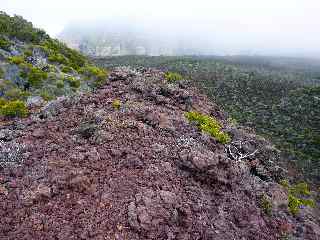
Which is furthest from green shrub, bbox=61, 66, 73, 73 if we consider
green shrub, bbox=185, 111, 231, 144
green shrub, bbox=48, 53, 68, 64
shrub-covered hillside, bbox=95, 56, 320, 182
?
shrub-covered hillside, bbox=95, 56, 320, 182

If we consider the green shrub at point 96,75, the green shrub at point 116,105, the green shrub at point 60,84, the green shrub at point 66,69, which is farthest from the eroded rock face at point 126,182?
the green shrub at point 66,69

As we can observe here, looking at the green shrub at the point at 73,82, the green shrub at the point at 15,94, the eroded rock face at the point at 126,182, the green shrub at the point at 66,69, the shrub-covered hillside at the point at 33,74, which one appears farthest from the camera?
the green shrub at the point at 66,69

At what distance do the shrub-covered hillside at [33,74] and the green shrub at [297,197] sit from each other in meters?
11.0

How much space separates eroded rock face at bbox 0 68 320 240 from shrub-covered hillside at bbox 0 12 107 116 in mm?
4077

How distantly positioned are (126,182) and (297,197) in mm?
13488

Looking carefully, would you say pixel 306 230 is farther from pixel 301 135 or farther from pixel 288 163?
pixel 301 135

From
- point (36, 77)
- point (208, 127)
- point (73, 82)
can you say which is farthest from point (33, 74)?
point (208, 127)

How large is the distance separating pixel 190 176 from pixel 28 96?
36.8 feet

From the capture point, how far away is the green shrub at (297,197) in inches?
672

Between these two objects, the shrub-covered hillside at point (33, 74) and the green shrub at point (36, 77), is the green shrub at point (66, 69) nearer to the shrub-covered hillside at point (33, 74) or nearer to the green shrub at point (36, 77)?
the shrub-covered hillside at point (33, 74)

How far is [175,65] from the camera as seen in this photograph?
2970 inches

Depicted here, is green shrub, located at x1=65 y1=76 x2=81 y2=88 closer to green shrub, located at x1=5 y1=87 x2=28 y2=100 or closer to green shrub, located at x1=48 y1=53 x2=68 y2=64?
green shrub, located at x1=5 y1=87 x2=28 y2=100

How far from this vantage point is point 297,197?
2352 centimetres

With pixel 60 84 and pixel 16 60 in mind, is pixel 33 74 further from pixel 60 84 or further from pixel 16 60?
pixel 16 60
